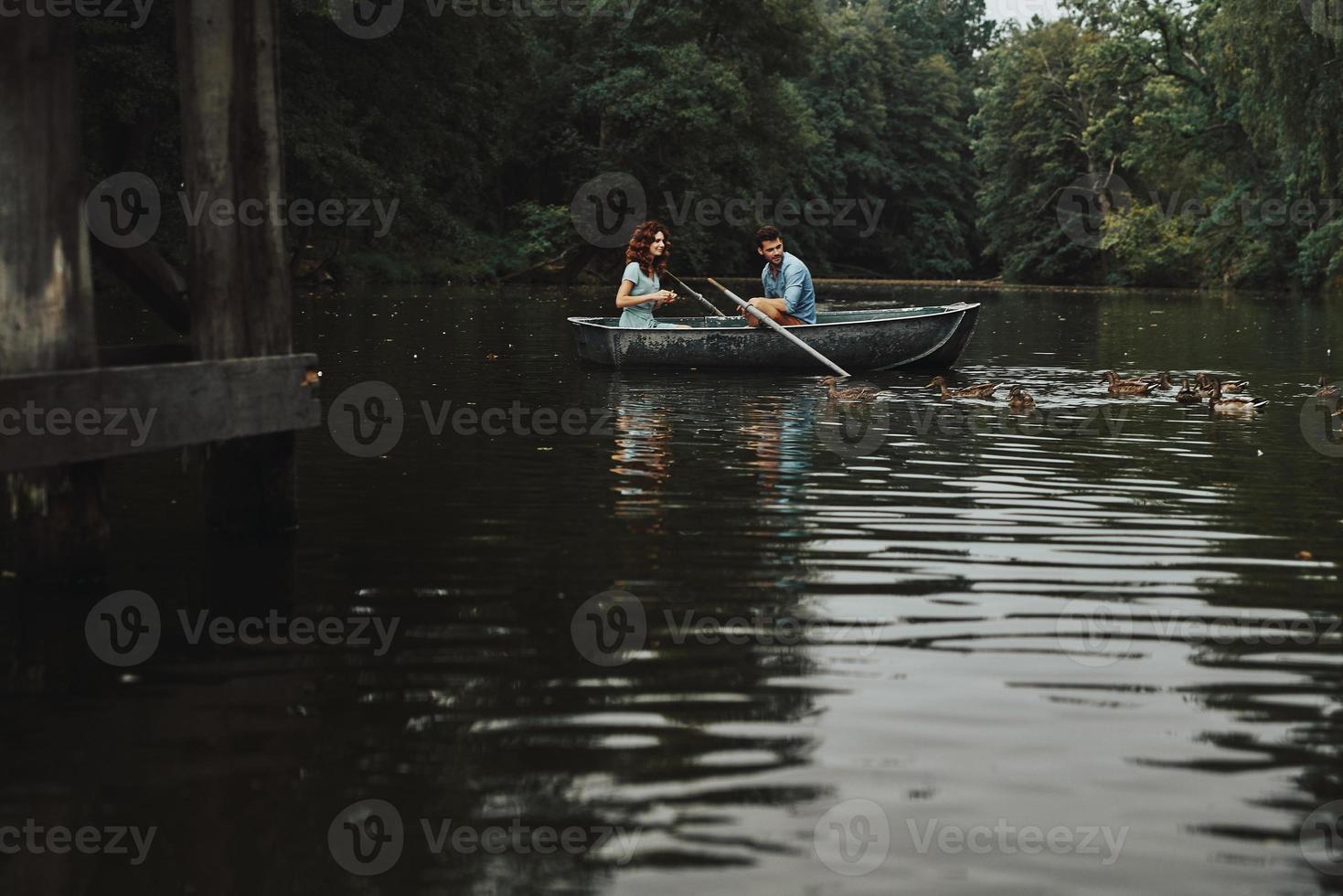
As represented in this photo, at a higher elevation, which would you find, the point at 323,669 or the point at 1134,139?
the point at 1134,139

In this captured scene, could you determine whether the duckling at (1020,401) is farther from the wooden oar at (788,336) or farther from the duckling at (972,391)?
the wooden oar at (788,336)

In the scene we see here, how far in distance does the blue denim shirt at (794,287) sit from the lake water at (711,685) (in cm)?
642

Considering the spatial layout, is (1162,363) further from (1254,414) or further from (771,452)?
(771,452)

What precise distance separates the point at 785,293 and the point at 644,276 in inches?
58.2

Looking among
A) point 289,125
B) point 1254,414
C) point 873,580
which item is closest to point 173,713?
point 873,580

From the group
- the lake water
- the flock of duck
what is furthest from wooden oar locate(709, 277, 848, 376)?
the lake water

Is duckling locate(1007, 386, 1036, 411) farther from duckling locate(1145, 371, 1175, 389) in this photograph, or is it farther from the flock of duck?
duckling locate(1145, 371, 1175, 389)

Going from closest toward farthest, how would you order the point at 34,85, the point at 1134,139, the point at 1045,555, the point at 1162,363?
the point at 34,85
the point at 1045,555
the point at 1162,363
the point at 1134,139

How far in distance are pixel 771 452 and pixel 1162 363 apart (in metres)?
10.2

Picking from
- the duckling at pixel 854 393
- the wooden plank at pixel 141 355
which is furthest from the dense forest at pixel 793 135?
the wooden plank at pixel 141 355

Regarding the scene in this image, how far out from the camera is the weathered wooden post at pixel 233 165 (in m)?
6.07

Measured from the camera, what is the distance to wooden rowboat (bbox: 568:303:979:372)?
15703 millimetres

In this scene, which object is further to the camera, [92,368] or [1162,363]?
[1162,363]

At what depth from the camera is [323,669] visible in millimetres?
4828
